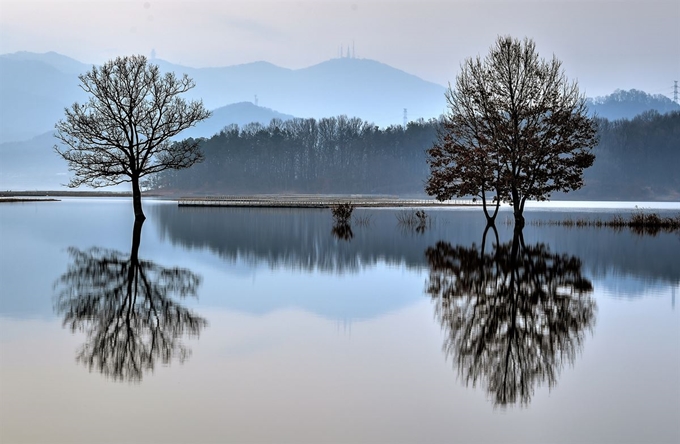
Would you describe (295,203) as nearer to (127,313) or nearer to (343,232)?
(343,232)

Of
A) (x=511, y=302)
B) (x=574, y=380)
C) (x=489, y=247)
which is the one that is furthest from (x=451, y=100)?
(x=574, y=380)

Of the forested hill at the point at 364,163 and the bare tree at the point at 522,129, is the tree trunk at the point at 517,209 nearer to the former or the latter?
the bare tree at the point at 522,129

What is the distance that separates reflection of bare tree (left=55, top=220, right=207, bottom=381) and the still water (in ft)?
0.16

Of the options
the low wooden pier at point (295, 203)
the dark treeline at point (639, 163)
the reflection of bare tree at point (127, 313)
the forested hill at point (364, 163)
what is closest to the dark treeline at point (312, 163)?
the forested hill at point (364, 163)

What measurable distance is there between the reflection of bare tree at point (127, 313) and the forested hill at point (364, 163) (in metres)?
117

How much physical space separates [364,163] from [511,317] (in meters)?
131

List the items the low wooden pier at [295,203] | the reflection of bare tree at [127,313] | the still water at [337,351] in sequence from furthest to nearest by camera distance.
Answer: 1. the low wooden pier at [295,203]
2. the reflection of bare tree at [127,313]
3. the still water at [337,351]

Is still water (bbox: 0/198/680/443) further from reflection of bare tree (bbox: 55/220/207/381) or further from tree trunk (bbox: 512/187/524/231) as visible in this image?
tree trunk (bbox: 512/187/524/231)

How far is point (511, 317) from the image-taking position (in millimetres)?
12617

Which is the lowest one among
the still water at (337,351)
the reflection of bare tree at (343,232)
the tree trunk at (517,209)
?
the reflection of bare tree at (343,232)

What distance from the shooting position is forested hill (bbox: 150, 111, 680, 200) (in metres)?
137

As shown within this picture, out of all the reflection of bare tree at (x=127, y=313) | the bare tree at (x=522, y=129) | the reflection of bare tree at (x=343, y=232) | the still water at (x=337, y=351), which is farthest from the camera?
the bare tree at (x=522, y=129)

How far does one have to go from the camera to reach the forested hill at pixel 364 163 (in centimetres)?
13662

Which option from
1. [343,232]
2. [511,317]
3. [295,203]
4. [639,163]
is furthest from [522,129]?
[639,163]
